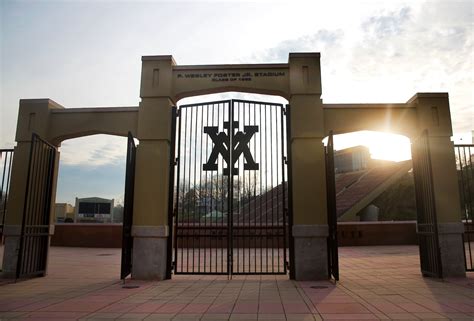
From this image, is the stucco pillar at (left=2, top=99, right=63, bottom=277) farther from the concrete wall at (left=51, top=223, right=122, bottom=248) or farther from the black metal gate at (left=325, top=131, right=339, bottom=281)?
the concrete wall at (left=51, top=223, right=122, bottom=248)

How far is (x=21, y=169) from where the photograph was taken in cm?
958

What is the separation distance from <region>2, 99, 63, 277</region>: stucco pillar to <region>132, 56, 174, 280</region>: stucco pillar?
8.10ft

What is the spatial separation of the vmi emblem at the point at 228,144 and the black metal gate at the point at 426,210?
4.03 metres

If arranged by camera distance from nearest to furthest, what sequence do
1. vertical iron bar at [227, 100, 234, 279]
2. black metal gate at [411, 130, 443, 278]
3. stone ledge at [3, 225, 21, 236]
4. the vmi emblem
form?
black metal gate at [411, 130, 443, 278] < vertical iron bar at [227, 100, 234, 279] < stone ledge at [3, 225, 21, 236] < the vmi emblem

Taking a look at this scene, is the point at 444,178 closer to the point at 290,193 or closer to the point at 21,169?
the point at 290,193

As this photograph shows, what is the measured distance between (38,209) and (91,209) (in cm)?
3641

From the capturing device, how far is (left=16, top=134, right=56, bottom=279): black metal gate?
8.97m

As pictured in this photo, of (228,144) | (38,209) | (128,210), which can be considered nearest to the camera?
(128,210)

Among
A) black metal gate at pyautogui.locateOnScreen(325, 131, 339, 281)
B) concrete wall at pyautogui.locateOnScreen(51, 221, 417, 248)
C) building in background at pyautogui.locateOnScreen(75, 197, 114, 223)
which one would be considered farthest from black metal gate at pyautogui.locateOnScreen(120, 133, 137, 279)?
building in background at pyautogui.locateOnScreen(75, 197, 114, 223)

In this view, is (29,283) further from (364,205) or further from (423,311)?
(364,205)

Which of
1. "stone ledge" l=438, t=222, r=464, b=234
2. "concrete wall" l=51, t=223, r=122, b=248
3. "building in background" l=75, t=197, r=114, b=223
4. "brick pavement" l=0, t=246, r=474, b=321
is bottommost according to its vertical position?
"brick pavement" l=0, t=246, r=474, b=321

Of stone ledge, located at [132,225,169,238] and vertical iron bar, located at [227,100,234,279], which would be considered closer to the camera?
stone ledge, located at [132,225,169,238]

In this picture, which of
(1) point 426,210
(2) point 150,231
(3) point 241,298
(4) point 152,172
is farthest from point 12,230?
(1) point 426,210

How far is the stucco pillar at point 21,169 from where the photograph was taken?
9.20 meters
